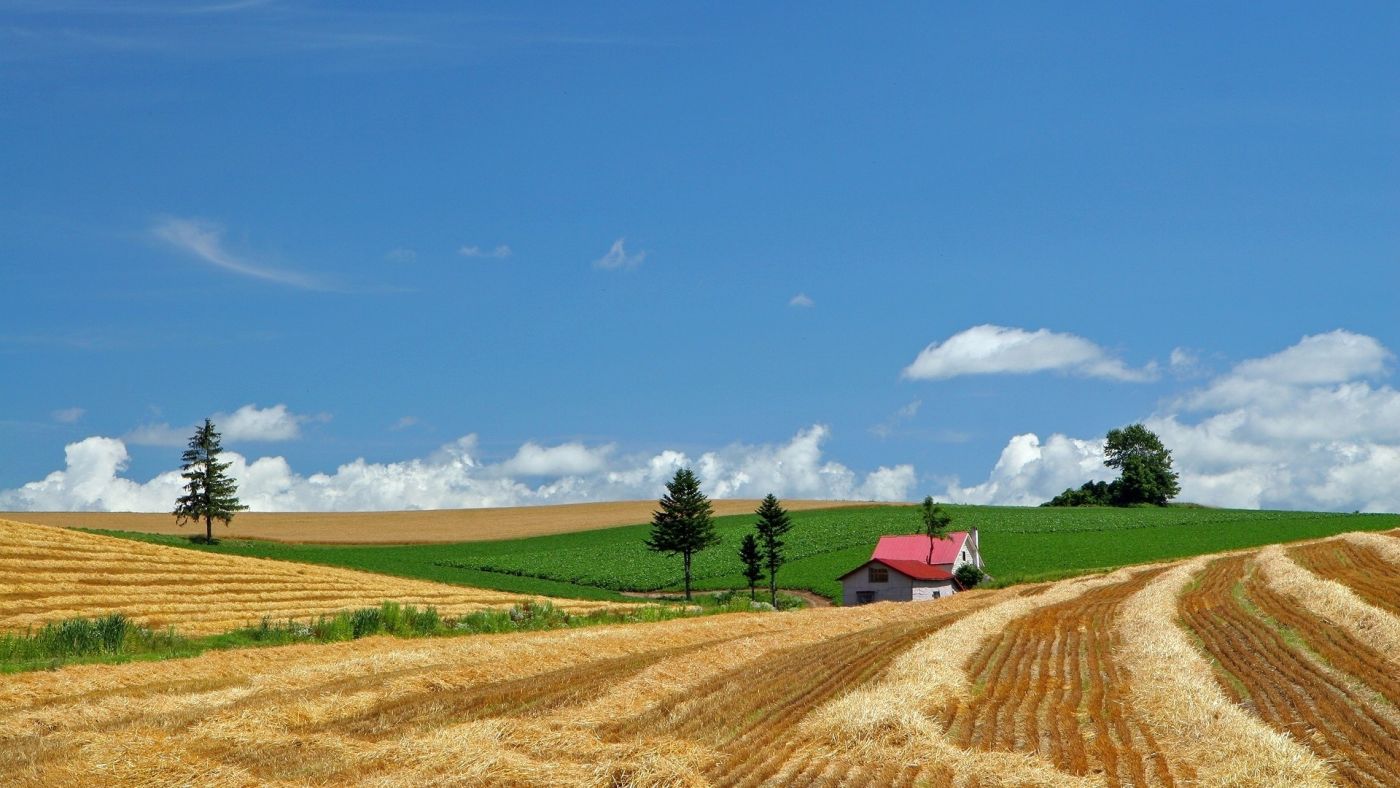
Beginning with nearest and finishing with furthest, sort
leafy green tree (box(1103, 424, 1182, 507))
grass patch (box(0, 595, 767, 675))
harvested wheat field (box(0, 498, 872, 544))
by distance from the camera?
grass patch (box(0, 595, 767, 675)) < harvested wheat field (box(0, 498, 872, 544)) < leafy green tree (box(1103, 424, 1182, 507))

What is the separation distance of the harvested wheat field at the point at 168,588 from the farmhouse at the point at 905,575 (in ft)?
85.3

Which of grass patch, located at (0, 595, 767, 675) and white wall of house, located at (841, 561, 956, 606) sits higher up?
grass patch, located at (0, 595, 767, 675)

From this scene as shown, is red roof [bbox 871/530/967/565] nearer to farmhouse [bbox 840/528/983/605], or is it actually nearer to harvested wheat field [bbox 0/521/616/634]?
farmhouse [bbox 840/528/983/605]

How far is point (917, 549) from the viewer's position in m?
83.6

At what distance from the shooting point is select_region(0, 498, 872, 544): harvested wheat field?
355 feet

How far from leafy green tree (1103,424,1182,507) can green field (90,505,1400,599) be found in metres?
32.0

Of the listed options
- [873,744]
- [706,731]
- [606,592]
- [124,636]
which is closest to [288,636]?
[124,636]

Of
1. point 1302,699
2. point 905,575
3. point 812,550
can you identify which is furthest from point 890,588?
point 1302,699

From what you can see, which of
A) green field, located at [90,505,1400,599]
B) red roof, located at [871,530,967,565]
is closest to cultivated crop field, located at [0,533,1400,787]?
green field, located at [90,505,1400,599]

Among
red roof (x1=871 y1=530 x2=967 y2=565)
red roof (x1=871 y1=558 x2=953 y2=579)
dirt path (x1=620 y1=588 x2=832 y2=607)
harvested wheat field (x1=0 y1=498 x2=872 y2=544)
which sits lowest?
dirt path (x1=620 y1=588 x2=832 y2=607)

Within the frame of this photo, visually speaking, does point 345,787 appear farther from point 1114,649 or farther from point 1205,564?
point 1205,564

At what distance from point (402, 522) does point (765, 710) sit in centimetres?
10939

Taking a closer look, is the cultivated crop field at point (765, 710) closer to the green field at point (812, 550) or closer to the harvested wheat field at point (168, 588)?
the harvested wheat field at point (168, 588)

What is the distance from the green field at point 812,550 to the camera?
85.2m
